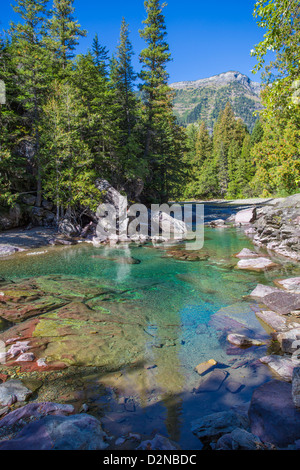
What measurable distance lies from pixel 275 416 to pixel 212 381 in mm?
1302

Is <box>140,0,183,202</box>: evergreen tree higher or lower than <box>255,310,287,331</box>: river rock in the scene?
higher

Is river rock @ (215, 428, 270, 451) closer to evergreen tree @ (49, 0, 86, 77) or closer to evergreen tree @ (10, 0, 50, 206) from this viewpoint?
evergreen tree @ (10, 0, 50, 206)

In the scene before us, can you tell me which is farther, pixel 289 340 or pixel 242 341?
pixel 242 341

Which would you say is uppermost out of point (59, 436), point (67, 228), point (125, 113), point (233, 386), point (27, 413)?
point (125, 113)

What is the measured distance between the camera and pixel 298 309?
21.3 feet

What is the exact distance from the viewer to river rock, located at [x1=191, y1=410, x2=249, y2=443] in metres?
2.98

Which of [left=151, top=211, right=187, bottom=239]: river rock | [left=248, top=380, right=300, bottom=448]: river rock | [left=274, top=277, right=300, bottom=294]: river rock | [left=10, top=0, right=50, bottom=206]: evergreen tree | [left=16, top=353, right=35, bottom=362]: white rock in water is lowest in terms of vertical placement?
[left=16, top=353, right=35, bottom=362]: white rock in water

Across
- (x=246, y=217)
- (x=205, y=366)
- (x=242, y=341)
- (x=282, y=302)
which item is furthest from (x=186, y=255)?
(x=246, y=217)

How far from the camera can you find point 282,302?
22.6 ft

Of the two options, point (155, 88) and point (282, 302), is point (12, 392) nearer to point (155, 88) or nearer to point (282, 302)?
point (282, 302)

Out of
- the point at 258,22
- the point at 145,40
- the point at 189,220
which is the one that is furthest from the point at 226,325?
the point at 145,40

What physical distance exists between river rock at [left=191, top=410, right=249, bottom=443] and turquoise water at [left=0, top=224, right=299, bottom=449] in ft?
0.41

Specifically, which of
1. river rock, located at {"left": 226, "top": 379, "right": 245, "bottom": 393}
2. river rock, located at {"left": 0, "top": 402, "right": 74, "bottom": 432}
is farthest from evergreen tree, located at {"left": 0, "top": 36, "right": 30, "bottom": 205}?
river rock, located at {"left": 226, "top": 379, "right": 245, "bottom": 393}
